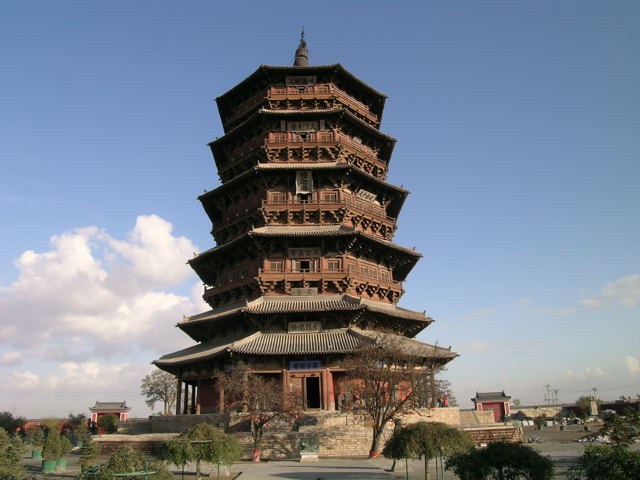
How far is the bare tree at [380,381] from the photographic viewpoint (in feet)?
71.4

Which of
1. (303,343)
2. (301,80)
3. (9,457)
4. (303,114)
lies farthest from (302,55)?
(9,457)

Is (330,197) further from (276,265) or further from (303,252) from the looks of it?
(276,265)

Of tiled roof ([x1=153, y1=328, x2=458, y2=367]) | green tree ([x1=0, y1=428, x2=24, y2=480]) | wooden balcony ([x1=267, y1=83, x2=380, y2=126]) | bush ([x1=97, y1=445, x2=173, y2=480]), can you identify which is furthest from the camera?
wooden balcony ([x1=267, y1=83, x2=380, y2=126])

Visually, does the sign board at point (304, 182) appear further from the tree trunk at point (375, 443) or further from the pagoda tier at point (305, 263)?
the tree trunk at point (375, 443)


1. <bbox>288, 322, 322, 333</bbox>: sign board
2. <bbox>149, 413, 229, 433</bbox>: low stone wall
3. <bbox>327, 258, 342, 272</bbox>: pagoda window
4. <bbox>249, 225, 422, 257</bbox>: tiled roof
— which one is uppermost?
<bbox>249, 225, 422, 257</bbox>: tiled roof

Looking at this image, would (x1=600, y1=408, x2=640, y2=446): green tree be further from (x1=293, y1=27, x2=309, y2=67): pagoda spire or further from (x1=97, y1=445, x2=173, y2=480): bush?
(x1=293, y1=27, x2=309, y2=67): pagoda spire

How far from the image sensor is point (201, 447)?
15539 mm

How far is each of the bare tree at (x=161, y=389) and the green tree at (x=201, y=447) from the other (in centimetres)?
4574

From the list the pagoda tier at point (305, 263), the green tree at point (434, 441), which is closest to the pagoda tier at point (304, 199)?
the pagoda tier at point (305, 263)

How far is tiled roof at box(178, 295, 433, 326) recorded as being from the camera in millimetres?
27391

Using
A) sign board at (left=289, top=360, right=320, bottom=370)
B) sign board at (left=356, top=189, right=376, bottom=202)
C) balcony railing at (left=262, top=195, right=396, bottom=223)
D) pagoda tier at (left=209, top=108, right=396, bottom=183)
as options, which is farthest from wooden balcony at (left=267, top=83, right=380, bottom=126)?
sign board at (left=289, top=360, right=320, bottom=370)

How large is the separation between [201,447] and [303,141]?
22486 mm

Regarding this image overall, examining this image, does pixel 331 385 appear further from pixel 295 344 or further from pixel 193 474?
pixel 193 474

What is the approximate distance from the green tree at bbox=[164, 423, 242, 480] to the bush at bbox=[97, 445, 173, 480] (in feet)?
15.4
